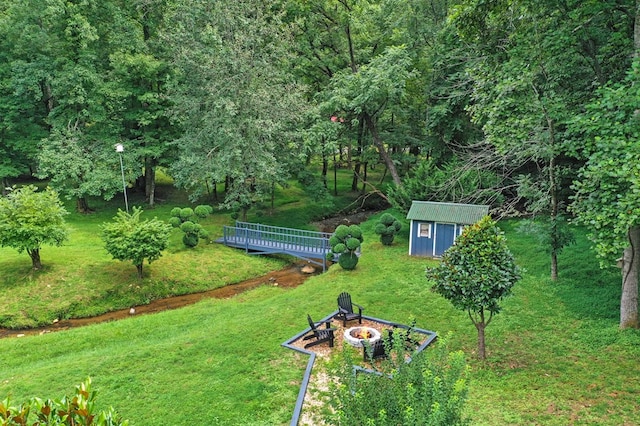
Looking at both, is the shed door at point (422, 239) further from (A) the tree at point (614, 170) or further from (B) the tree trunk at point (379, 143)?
(A) the tree at point (614, 170)

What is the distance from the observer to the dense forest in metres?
13.0

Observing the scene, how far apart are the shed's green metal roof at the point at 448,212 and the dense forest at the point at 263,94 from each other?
52 cm

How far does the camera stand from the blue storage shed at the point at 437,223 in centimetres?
1589

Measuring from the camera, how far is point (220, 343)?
1012 cm

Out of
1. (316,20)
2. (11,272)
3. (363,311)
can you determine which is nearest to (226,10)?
(316,20)

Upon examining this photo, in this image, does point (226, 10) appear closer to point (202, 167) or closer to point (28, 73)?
point (202, 167)

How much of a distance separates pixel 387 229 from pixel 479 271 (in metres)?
10.2

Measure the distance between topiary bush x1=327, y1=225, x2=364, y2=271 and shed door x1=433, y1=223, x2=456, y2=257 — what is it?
10.00 feet

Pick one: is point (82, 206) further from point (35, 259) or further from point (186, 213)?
point (35, 259)

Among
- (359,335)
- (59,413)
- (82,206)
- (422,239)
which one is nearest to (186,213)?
(82,206)

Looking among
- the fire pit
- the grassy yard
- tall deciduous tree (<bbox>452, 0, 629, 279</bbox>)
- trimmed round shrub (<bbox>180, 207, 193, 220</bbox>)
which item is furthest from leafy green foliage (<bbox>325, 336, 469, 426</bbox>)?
trimmed round shrub (<bbox>180, 207, 193, 220</bbox>)

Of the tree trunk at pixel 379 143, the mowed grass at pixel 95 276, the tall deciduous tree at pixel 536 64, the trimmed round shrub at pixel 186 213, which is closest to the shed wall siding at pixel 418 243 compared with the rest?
the tall deciduous tree at pixel 536 64

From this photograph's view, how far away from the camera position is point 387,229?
59.3ft

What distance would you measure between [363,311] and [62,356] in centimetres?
794
